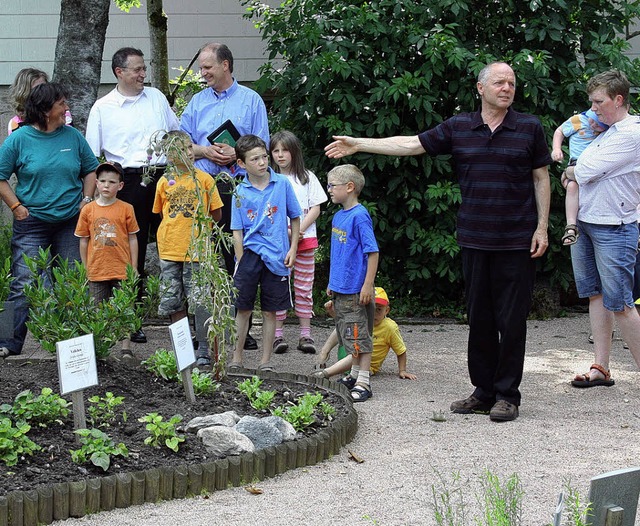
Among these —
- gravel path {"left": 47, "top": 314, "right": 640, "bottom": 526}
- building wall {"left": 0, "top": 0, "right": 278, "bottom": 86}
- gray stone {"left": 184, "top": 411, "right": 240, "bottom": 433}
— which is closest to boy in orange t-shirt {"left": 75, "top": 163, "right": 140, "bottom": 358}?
gravel path {"left": 47, "top": 314, "right": 640, "bottom": 526}

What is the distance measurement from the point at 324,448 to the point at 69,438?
1278mm

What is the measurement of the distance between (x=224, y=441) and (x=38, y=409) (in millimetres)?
955

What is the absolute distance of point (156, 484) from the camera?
4.82m

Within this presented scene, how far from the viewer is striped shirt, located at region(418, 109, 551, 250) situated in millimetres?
6250

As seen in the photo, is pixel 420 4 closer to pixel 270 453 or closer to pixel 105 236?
pixel 105 236

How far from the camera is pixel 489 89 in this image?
6.22 m

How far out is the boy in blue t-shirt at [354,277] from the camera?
6.98 meters

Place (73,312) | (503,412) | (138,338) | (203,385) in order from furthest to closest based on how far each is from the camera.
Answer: (138,338) < (73,312) < (503,412) < (203,385)

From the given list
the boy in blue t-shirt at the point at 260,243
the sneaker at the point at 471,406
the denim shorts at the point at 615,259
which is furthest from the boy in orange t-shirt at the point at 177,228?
the denim shorts at the point at 615,259

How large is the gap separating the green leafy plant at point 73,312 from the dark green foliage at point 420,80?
3939 mm

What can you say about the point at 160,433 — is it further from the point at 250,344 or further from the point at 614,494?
the point at 250,344

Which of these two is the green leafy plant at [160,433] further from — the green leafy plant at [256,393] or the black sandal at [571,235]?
the black sandal at [571,235]

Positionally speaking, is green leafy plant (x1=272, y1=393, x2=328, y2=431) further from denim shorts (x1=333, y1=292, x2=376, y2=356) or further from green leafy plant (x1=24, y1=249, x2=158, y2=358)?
green leafy plant (x1=24, y1=249, x2=158, y2=358)

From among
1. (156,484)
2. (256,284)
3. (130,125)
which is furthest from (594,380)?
(130,125)
